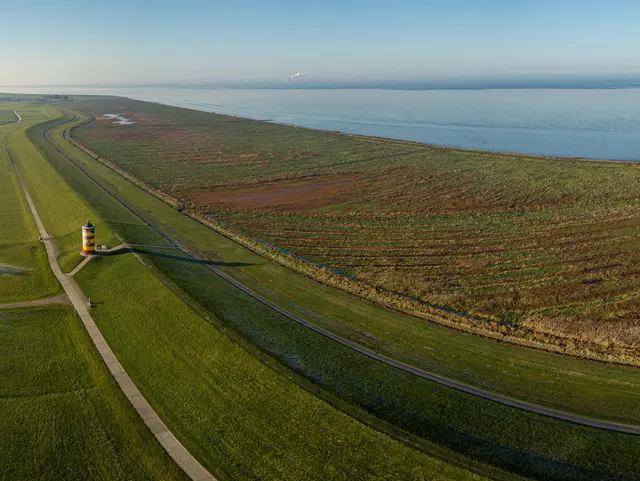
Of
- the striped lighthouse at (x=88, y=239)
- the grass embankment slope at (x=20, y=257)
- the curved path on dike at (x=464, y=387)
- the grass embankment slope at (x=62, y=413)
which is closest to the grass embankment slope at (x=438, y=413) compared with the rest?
the curved path on dike at (x=464, y=387)

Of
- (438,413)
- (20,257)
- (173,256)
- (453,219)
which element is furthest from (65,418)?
(453,219)

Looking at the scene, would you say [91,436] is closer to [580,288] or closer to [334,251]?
[334,251]

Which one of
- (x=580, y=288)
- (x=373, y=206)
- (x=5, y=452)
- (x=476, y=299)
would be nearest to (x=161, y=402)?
(x=5, y=452)

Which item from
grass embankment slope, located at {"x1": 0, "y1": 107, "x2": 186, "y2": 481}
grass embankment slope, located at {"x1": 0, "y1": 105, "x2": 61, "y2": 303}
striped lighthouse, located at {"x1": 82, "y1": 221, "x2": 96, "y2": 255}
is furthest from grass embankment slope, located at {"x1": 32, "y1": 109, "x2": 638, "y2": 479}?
striped lighthouse, located at {"x1": 82, "y1": 221, "x2": 96, "y2": 255}

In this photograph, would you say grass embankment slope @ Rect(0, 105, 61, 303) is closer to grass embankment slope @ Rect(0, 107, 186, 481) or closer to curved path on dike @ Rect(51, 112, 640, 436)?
grass embankment slope @ Rect(0, 107, 186, 481)

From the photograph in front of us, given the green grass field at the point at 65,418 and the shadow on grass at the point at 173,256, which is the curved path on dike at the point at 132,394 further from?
the shadow on grass at the point at 173,256

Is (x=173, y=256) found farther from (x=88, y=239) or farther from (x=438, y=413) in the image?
(x=438, y=413)
